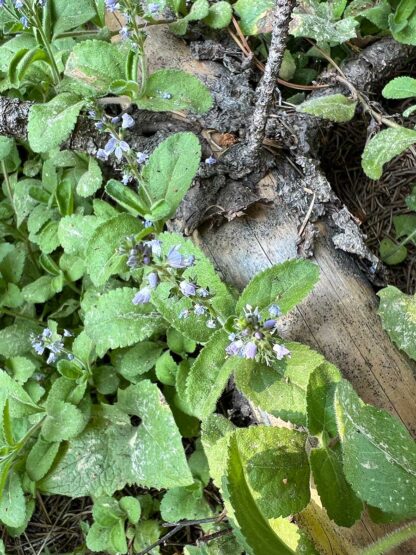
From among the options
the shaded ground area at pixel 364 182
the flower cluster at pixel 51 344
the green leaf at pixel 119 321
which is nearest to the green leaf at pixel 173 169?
the green leaf at pixel 119 321

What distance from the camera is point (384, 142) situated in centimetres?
210

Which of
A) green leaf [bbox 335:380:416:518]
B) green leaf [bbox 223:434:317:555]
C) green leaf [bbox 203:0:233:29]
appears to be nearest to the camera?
green leaf [bbox 223:434:317:555]

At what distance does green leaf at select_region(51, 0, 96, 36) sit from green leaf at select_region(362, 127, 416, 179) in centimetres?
120

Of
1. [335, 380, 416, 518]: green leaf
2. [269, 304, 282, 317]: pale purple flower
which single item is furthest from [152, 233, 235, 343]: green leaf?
[335, 380, 416, 518]: green leaf

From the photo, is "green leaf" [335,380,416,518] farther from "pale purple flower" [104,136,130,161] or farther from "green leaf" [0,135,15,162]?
"green leaf" [0,135,15,162]

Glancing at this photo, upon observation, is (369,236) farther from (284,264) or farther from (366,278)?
(284,264)

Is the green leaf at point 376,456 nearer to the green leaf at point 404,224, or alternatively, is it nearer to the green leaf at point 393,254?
the green leaf at point 393,254

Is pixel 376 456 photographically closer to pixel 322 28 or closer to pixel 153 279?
pixel 153 279

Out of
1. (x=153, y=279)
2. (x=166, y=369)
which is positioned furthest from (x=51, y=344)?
(x=153, y=279)

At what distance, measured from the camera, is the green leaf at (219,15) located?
2.29 meters

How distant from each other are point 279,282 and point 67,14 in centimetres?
139

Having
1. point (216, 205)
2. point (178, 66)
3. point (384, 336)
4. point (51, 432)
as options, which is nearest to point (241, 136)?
point (216, 205)

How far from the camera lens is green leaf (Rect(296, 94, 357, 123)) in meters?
2.04

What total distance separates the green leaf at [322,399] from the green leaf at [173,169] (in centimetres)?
68
